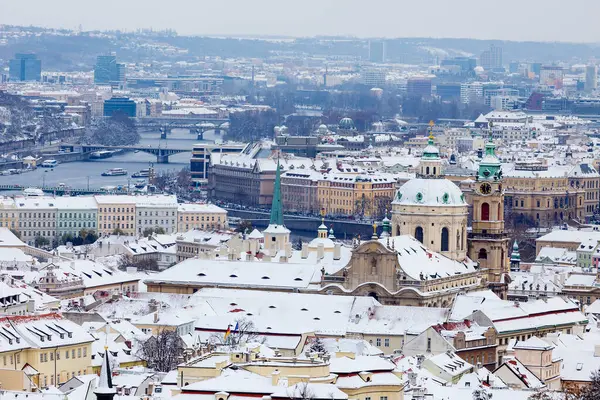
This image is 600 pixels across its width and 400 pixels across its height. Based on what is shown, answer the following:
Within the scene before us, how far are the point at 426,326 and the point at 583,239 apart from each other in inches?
1204

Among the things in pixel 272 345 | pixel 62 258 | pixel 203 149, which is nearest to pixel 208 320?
pixel 272 345

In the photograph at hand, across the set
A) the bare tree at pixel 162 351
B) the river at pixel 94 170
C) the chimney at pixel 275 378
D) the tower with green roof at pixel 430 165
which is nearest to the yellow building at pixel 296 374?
the chimney at pixel 275 378

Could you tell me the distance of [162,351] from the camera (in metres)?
50.3

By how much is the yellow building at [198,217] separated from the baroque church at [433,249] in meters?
26.0

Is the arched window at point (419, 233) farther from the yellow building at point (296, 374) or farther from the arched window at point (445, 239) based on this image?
the yellow building at point (296, 374)

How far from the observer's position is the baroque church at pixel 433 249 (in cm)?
6322

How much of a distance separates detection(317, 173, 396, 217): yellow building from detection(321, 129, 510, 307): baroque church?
1485 inches

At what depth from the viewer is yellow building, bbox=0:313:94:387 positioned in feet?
155

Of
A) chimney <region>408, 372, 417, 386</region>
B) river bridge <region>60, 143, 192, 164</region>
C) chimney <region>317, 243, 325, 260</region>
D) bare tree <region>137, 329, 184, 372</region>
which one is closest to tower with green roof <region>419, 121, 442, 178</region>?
Result: chimney <region>317, 243, 325, 260</region>

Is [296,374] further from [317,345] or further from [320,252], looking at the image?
[320,252]

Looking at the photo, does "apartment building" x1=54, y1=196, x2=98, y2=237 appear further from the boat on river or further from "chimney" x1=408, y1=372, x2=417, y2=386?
"chimney" x1=408, y1=372, x2=417, y2=386

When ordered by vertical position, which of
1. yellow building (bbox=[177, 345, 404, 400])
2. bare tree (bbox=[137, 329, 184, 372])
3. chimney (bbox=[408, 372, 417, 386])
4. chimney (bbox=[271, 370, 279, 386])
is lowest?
bare tree (bbox=[137, 329, 184, 372])

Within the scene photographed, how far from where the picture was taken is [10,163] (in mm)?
148875

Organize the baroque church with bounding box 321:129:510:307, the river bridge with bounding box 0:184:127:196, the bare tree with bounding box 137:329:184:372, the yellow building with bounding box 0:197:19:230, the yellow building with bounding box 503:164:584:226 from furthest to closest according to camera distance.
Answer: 1. the river bridge with bounding box 0:184:127:196
2. the yellow building with bounding box 503:164:584:226
3. the yellow building with bounding box 0:197:19:230
4. the baroque church with bounding box 321:129:510:307
5. the bare tree with bounding box 137:329:184:372
